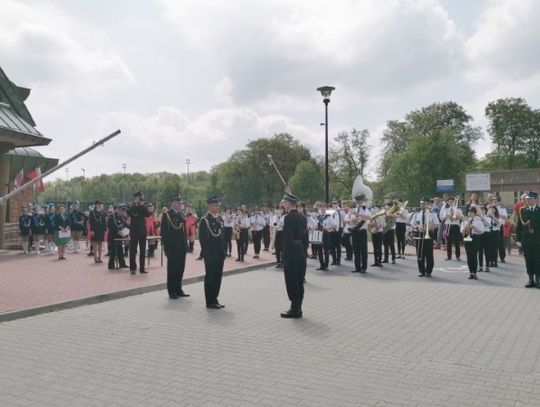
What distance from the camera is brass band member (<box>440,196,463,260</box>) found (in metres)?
17.5

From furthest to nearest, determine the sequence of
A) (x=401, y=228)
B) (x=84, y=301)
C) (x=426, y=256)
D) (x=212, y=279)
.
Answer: (x=401, y=228) → (x=426, y=256) → (x=84, y=301) → (x=212, y=279)

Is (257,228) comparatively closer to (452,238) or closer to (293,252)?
(452,238)

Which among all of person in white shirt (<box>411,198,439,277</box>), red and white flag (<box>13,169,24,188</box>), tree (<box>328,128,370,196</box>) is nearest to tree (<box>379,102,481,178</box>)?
→ tree (<box>328,128,370,196</box>)

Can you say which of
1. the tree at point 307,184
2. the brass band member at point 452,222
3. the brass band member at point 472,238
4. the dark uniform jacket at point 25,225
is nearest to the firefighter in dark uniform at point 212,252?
the brass band member at point 472,238

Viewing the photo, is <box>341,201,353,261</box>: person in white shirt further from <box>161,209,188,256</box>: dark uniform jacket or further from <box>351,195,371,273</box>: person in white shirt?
<box>161,209,188,256</box>: dark uniform jacket

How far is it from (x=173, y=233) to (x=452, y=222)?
34.4 feet

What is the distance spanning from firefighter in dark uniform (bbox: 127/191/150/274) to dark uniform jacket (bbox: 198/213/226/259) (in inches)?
186

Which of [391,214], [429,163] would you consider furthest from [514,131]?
[391,214]

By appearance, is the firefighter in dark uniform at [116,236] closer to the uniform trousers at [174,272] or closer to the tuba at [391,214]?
the uniform trousers at [174,272]

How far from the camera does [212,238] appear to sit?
998cm

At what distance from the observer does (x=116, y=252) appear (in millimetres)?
15695

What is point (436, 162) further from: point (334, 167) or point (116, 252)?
point (116, 252)

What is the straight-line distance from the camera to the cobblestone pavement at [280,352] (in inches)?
193

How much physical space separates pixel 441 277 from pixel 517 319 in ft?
17.4
